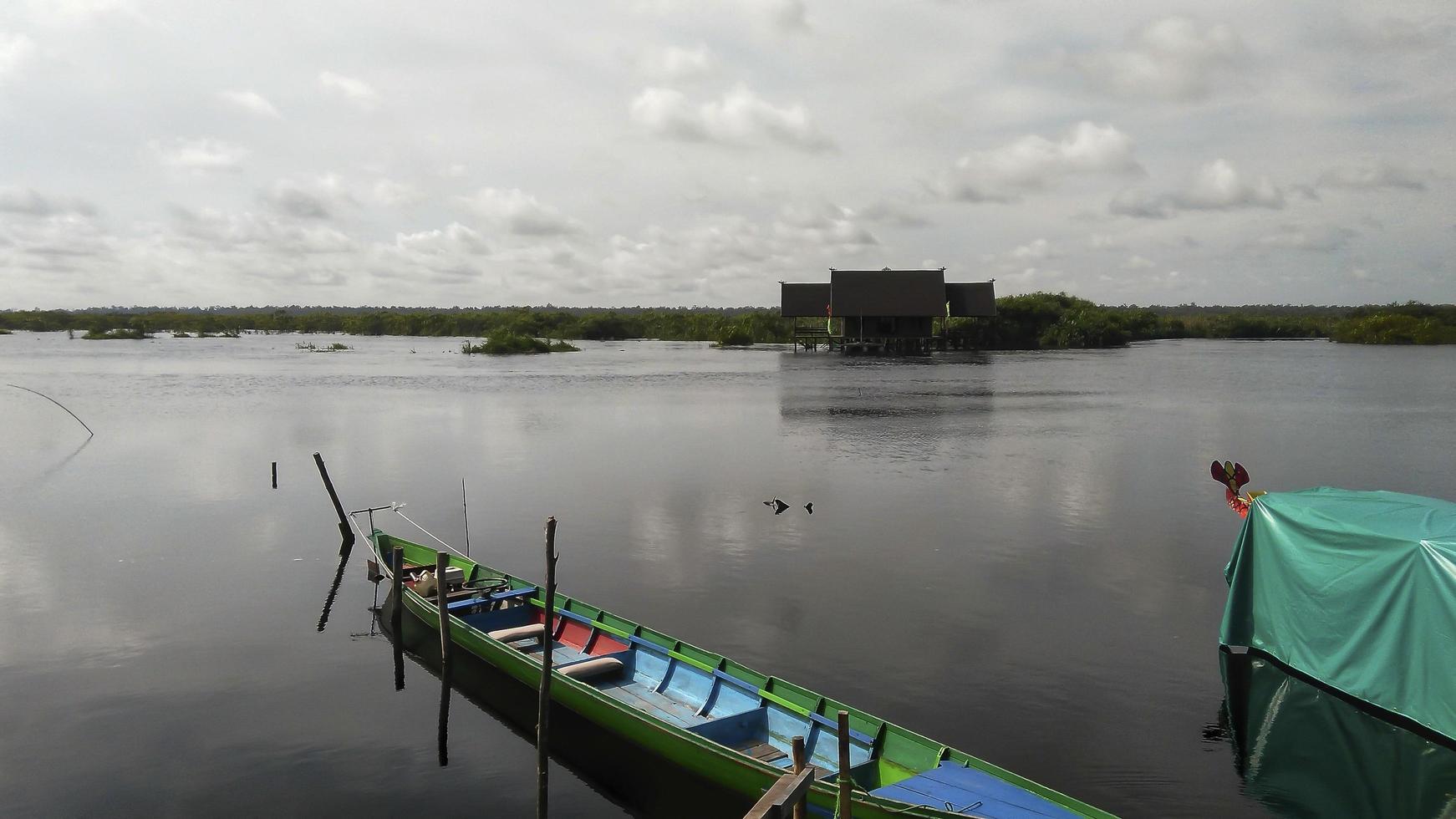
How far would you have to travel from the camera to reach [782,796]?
7145 mm

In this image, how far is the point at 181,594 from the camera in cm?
1839

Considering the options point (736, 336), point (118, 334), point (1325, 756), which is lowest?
point (1325, 756)

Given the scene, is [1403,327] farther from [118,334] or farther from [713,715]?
[118,334]

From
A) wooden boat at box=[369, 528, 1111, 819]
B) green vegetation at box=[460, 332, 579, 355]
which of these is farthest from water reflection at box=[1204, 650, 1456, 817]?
green vegetation at box=[460, 332, 579, 355]

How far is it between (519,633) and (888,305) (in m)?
75.8

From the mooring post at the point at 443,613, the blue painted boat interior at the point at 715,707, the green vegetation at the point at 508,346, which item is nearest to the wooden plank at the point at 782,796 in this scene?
the blue painted boat interior at the point at 715,707

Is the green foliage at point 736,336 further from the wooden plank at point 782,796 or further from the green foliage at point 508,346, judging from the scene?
the wooden plank at point 782,796

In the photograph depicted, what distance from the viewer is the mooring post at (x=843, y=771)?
8.03 metres

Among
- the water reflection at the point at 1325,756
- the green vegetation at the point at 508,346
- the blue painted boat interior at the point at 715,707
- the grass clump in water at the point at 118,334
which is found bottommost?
the water reflection at the point at 1325,756

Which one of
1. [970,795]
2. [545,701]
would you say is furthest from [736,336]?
[970,795]

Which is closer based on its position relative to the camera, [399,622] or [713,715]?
[713,715]

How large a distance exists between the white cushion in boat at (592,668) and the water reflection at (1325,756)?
804cm

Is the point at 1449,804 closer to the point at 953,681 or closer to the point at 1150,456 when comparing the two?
the point at 953,681

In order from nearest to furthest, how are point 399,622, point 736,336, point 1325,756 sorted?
1. point 1325,756
2. point 399,622
3. point 736,336
